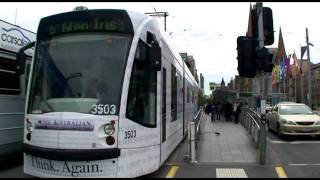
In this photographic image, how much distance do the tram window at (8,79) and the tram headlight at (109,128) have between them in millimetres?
3829

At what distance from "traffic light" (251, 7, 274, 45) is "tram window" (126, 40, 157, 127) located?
3.97 metres

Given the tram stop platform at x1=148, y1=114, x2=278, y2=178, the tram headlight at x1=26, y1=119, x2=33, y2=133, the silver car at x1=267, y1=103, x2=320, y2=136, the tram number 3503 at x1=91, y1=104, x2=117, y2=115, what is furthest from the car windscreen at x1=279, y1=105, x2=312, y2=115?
the tram headlight at x1=26, y1=119, x2=33, y2=133

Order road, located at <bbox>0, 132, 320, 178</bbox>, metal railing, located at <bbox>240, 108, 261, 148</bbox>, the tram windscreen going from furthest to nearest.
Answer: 1. metal railing, located at <bbox>240, 108, 261, 148</bbox>
2. road, located at <bbox>0, 132, 320, 178</bbox>
3. the tram windscreen

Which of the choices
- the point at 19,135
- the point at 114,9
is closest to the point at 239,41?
the point at 114,9

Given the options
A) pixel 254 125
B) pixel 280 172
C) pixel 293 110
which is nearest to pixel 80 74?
pixel 280 172

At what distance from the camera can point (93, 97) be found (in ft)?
27.0

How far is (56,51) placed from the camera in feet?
28.8

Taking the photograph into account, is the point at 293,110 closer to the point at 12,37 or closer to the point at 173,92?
the point at 173,92

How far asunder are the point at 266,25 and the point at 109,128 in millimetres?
5695

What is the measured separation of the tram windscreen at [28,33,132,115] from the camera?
8227mm

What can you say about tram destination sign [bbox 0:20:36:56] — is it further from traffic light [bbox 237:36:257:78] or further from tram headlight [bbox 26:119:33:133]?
traffic light [bbox 237:36:257:78]

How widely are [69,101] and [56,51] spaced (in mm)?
1046

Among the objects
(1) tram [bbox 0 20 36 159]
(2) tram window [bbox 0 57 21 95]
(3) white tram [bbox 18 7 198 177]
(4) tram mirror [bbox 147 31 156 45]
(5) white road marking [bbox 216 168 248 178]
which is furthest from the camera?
(2) tram window [bbox 0 57 21 95]

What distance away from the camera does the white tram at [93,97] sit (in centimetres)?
804
